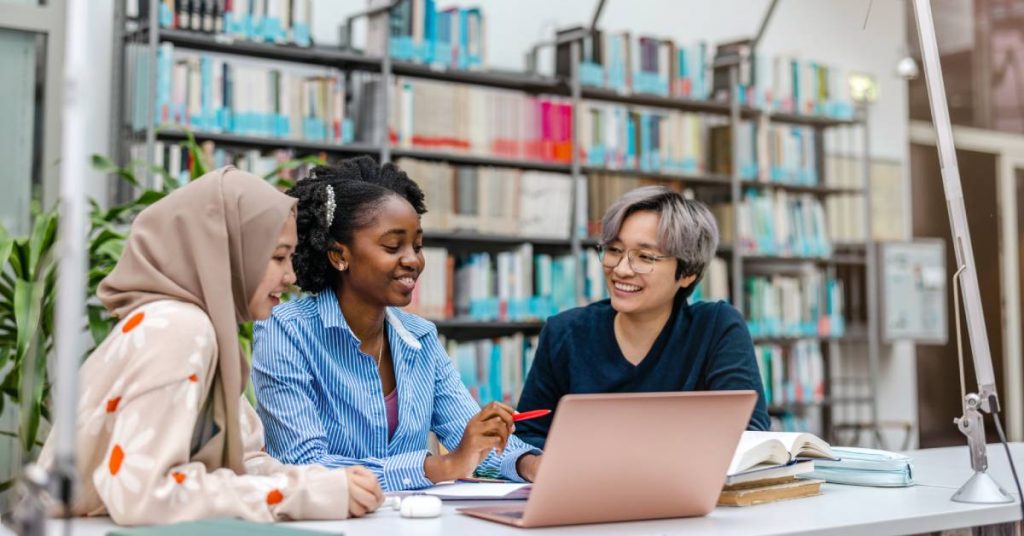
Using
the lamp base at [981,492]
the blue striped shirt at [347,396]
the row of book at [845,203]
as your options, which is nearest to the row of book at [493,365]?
the row of book at [845,203]

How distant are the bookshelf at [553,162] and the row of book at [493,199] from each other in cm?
5

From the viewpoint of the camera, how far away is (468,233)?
4781 mm

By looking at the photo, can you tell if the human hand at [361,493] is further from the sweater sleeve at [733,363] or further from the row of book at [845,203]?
the row of book at [845,203]

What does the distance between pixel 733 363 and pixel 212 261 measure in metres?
1.20

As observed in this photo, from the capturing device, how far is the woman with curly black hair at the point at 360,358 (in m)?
1.85

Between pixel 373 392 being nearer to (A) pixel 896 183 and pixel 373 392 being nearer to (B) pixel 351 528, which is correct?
(B) pixel 351 528

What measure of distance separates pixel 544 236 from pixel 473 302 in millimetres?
472

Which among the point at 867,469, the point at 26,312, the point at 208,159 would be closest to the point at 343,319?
the point at 867,469

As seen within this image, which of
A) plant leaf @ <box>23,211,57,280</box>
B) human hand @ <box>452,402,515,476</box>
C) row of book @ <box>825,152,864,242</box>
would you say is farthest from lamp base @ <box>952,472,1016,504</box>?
row of book @ <box>825,152,864,242</box>

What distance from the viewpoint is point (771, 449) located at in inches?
68.3

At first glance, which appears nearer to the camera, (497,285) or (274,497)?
(274,497)

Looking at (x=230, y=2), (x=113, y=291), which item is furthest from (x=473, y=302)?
(x=113, y=291)

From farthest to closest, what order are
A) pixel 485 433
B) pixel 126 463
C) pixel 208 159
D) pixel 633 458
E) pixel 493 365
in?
pixel 493 365, pixel 208 159, pixel 485 433, pixel 633 458, pixel 126 463

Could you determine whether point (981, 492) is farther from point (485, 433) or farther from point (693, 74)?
point (693, 74)
